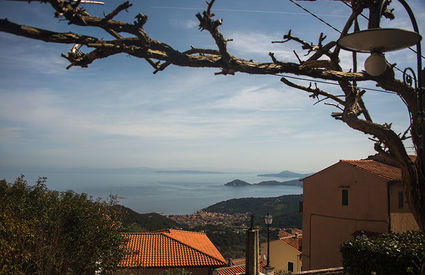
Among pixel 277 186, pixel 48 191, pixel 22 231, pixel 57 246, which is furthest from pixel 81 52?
pixel 277 186

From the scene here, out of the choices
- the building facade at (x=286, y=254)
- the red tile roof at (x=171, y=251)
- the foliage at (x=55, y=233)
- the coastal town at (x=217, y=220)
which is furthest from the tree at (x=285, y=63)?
the coastal town at (x=217, y=220)

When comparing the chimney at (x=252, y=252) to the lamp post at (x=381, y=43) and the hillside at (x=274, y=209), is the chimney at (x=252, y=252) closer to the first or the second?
the lamp post at (x=381, y=43)

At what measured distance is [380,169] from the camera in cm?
1526

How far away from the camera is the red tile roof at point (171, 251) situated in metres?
15.6

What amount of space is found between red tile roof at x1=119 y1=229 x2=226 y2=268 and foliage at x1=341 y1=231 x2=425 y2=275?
9.71 metres

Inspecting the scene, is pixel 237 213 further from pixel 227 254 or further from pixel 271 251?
pixel 271 251

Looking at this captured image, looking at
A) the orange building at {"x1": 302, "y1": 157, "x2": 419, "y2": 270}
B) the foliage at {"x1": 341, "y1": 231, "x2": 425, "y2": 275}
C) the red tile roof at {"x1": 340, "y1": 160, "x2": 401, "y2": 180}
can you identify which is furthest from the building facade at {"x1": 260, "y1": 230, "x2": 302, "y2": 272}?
the foliage at {"x1": 341, "y1": 231, "x2": 425, "y2": 275}

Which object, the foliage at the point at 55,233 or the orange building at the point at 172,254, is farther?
the orange building at the point at 172,254

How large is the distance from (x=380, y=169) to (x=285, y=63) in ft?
47.9

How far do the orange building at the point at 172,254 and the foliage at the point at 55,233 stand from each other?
4.24 m

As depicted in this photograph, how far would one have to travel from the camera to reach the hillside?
136 feet

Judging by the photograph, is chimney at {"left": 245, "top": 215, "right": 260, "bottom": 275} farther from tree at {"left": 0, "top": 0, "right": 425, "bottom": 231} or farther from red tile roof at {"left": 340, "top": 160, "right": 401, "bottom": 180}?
red tile roof at {"left": 340, "top": 160, "right": 401, "bottom": 180}

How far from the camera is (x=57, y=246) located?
859 cm

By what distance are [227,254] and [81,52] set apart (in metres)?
32.1
